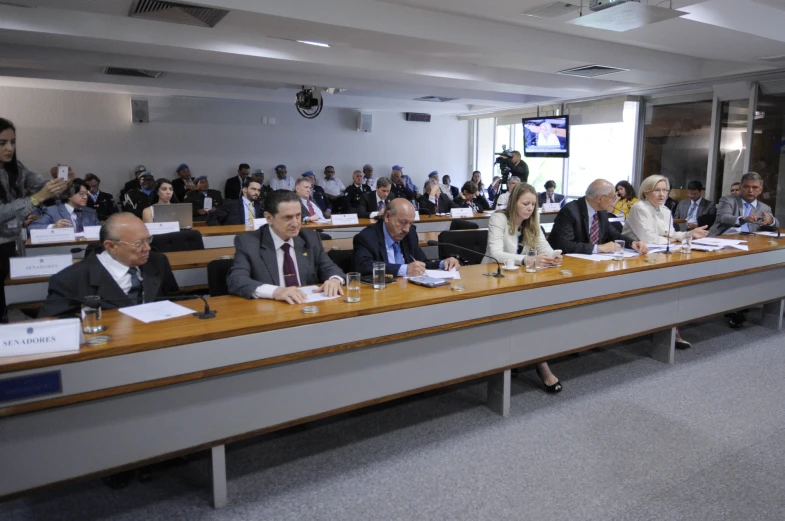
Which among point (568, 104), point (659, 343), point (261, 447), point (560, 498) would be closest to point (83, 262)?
point (261, 447)

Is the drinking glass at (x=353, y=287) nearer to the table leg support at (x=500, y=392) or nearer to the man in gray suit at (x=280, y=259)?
the man in gray suit at (x=280, y=259)

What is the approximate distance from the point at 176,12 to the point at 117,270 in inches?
124

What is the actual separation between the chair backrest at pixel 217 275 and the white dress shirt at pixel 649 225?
9.88 feet

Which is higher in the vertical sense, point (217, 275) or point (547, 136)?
point (547, 136)

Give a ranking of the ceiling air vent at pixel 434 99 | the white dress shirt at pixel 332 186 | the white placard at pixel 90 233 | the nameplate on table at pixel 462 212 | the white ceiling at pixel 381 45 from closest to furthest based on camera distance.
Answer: the white placard at pixel 90 233 < the white ceiling at pixel 381 45 < the nameplate on table at pixel 462 212 < the ceiling air vent at pixel 434 99 < the white dress shirt at pixel 332 186

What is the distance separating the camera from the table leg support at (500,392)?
9.27ft

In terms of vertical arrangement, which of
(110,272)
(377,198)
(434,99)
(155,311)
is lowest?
(155,311)

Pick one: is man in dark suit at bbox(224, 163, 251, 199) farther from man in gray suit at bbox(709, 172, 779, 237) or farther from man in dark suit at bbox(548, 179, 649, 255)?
man in gray suit at bbox(709, 172, 779, 237)

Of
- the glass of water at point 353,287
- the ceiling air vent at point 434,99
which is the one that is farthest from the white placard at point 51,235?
the ceiling air vent at point 434,99

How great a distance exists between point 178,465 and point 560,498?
5.23 ft

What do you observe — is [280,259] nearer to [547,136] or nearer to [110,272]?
[110,272]

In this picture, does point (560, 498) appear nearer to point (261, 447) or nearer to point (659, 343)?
point (261, 447)

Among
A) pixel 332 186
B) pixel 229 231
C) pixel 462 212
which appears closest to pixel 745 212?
pixel 462 212

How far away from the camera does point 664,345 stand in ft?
12.0
